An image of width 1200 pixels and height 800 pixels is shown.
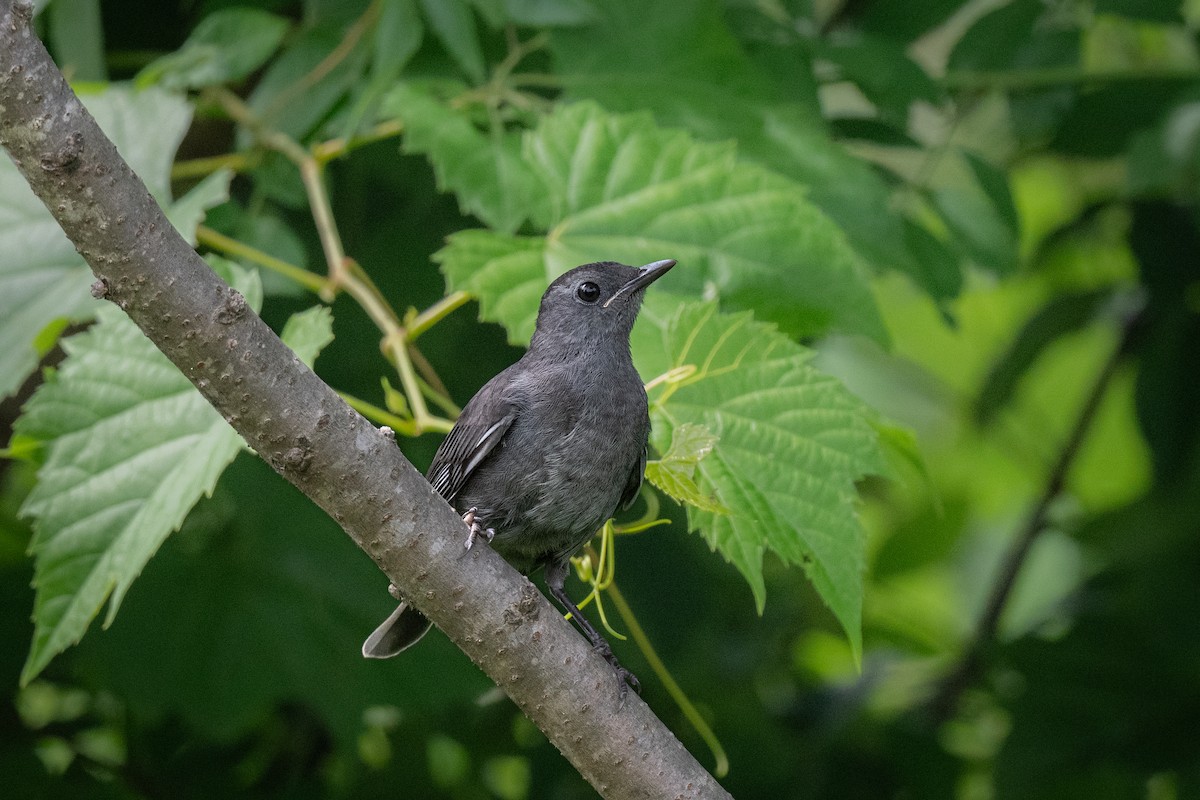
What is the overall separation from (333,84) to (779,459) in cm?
185

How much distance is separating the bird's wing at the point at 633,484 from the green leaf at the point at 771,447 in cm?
7

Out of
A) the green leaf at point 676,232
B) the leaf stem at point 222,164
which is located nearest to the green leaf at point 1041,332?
the green leaf at point 676,232

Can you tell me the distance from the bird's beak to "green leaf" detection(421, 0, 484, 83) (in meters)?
0.78

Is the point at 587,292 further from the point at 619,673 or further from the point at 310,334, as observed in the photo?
the point at 619,673

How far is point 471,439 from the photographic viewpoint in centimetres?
250

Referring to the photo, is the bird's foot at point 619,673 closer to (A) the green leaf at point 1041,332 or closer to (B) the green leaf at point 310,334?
(B) the green leaf at point 310,334

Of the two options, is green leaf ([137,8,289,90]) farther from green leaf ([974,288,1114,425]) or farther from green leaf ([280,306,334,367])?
green leaf ([974,288,1114,425])

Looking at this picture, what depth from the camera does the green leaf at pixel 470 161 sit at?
9.30 ft

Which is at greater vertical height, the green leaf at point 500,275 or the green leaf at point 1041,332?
the green leaf at point 500,275

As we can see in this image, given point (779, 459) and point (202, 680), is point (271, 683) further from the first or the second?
point (779, 459)

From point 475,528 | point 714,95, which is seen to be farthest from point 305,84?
point 475,528

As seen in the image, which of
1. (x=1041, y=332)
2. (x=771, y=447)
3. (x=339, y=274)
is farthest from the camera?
(x=1041, y=332)

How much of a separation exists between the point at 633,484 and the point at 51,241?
1.58 metres

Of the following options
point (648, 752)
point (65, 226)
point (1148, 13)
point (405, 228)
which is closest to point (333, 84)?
point (405, 228)
